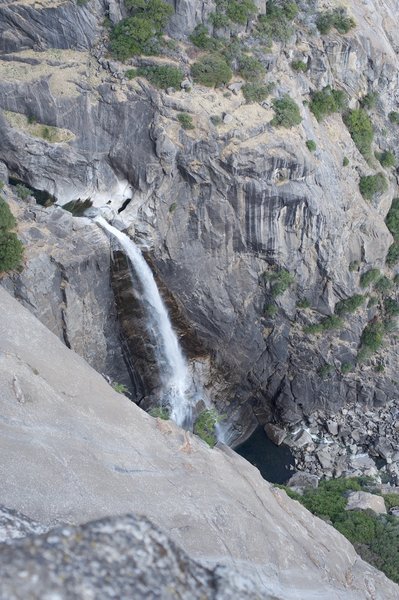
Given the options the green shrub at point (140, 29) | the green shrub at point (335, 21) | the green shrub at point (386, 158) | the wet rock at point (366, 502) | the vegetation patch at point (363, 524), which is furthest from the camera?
the green shrub at point (386, 158)

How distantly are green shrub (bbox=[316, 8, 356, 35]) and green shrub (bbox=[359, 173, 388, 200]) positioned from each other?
8.89m

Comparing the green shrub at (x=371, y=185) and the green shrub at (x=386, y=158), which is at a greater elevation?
the green shrub at (x=386, y=158)

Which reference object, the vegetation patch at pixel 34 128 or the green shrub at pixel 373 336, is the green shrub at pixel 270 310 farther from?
the vegetation patch at pixel 34 128

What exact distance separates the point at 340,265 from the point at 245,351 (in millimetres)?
7856

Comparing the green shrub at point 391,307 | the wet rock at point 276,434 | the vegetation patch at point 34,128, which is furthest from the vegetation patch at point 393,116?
the wet rock at point 276,434

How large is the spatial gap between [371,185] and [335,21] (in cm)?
998

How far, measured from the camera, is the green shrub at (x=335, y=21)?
31.0 meters

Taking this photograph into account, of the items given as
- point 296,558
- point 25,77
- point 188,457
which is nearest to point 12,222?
point 25,77

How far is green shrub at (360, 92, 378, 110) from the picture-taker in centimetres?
3325

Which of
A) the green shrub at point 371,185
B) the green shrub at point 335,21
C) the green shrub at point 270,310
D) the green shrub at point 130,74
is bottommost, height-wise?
the green shrub at point 270,310

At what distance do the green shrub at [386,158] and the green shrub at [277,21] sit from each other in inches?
388

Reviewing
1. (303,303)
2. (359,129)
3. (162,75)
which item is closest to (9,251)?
(162,75)

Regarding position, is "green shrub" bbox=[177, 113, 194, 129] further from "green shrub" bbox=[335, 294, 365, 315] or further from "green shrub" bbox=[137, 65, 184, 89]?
"green shrub" bbox=[335, 294, 365, 315]

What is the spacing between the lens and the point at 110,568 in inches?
222
